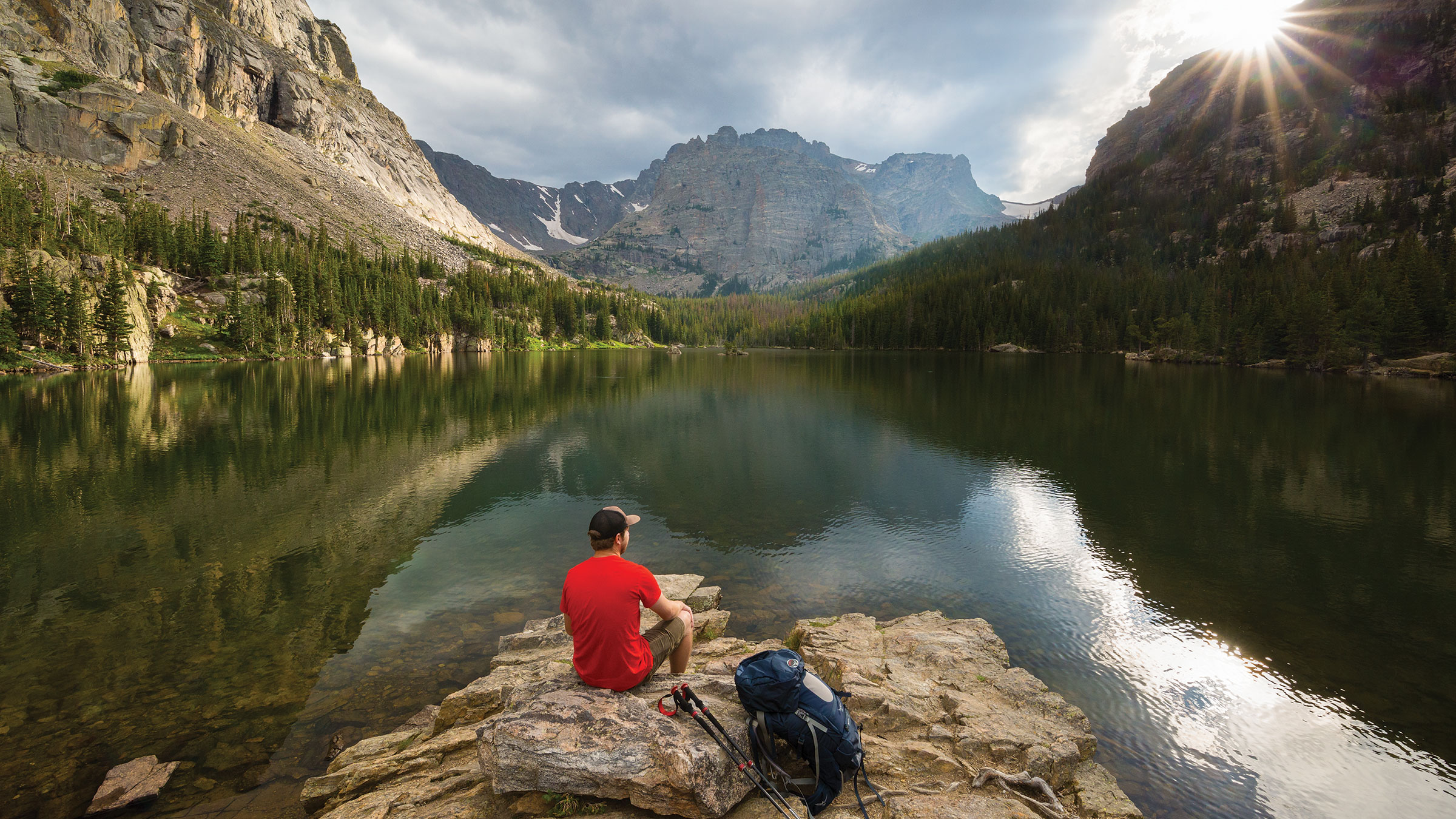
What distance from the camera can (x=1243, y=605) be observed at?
13039mm

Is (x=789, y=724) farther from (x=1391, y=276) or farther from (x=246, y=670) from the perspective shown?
(x=1391, y=276)

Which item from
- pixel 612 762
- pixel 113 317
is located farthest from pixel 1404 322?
pixel 113 317

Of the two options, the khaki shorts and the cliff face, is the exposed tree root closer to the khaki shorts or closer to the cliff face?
the khaki shorts

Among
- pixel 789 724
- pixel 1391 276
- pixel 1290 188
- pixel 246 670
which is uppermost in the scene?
pixel 1290 188

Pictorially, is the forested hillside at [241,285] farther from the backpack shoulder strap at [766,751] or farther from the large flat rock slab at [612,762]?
the backpack shoulder strap at [766,751]

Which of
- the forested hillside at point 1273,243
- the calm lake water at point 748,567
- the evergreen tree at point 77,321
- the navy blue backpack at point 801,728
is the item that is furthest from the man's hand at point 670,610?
the forested hillside at point 1273,243

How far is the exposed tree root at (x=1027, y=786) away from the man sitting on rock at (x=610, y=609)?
402 centimetres

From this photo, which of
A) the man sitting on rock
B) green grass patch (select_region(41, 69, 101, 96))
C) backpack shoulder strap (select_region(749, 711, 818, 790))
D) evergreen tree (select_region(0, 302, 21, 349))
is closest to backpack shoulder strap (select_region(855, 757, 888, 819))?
backpack shoulder strap (select_region(749, 711, 818, 790))

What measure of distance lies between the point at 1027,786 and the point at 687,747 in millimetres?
4158

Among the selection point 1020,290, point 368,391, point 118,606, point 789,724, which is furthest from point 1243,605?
point 1020,290

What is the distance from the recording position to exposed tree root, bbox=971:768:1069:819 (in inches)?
236

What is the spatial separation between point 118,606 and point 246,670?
16.3 feet

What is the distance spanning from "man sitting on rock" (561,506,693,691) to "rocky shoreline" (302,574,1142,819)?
0.23 meters

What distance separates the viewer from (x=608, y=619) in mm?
6012
